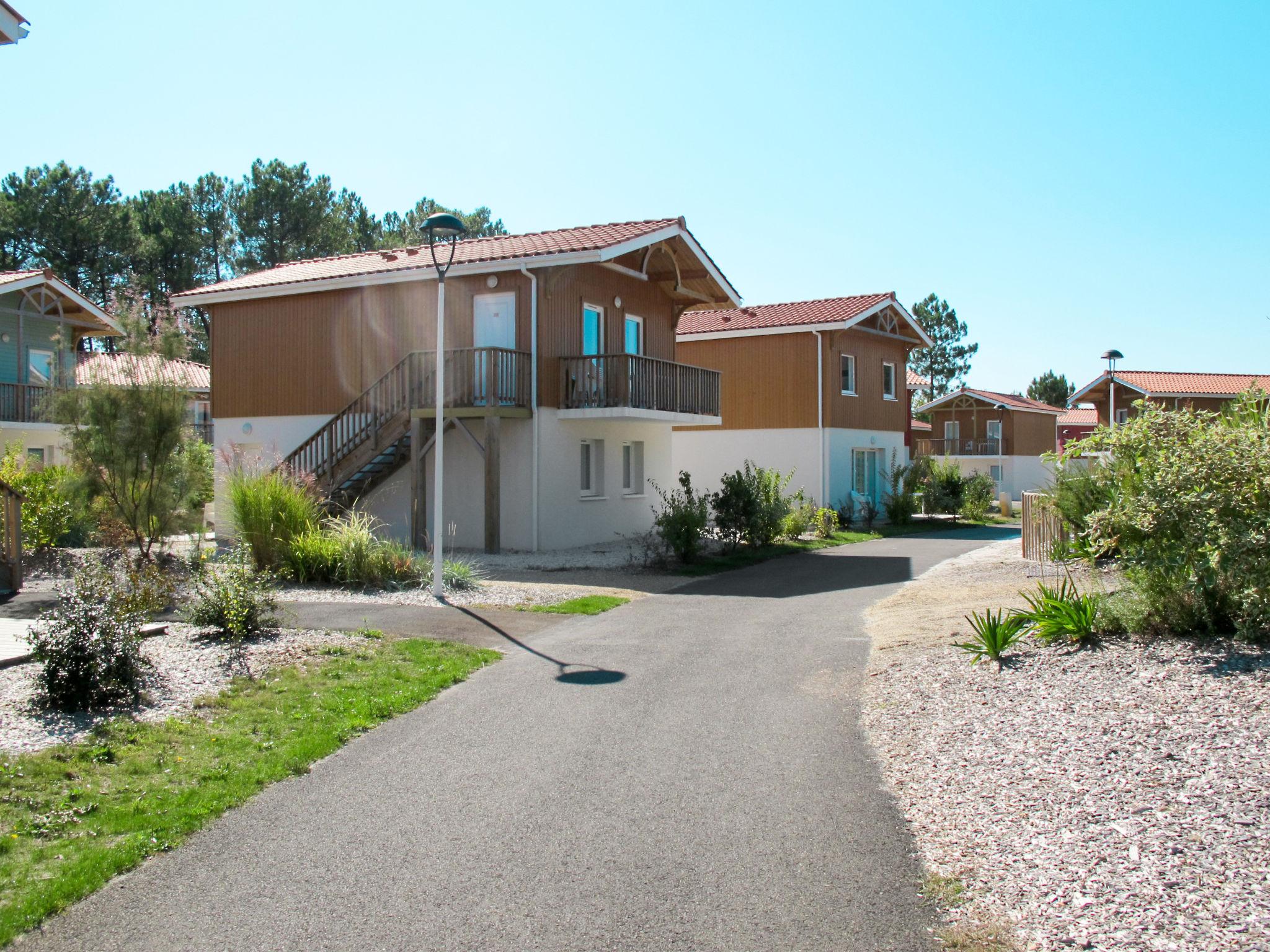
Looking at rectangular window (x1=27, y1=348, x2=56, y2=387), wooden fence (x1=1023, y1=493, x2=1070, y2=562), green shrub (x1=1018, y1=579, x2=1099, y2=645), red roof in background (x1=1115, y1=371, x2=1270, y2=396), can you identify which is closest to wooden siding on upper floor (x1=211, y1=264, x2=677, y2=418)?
rectangular window (x1=27, y1=348, x2=56, y2=387)

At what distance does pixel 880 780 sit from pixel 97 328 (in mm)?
31493

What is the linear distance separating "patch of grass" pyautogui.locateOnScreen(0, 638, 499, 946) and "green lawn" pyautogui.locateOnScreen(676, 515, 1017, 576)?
9.59m

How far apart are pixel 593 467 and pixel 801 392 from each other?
934 cm

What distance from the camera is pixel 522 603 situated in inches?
524

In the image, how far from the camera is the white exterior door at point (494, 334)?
19.5m

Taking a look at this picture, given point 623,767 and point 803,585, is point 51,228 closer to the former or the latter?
point 803,585

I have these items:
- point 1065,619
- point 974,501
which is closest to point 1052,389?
point 974,501

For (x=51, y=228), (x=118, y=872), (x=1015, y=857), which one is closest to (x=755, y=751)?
(x=1015, y=857)

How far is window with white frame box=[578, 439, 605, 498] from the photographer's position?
22188 millimetres

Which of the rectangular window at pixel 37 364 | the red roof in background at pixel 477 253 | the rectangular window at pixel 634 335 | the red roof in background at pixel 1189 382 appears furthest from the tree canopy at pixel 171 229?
the red roof in background at pixel 1189 382

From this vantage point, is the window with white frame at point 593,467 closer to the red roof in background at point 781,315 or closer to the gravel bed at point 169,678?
the red roof in background at point 781,315

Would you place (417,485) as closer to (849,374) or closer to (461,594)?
(461,594)

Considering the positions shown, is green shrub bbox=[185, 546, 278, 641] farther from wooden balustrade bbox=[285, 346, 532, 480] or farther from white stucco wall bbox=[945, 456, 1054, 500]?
white stucco wall bbox=[945, 456, 1054, 500]

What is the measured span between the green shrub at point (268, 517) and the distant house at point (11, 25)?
8322 millimetres
